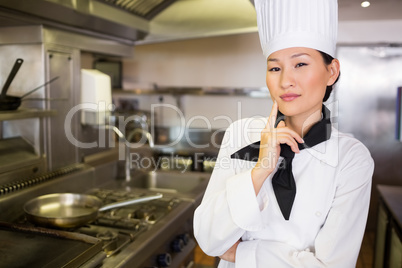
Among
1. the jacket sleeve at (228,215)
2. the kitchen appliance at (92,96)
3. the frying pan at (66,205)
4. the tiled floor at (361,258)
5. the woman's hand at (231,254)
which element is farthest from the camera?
the tiled floor at (361,258)

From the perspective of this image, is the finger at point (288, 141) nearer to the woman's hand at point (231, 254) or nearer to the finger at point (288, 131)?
the finger at point (288, 131)

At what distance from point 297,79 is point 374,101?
3487mm

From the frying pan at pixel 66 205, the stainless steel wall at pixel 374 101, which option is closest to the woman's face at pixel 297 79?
the frying pan at pixel 66 205

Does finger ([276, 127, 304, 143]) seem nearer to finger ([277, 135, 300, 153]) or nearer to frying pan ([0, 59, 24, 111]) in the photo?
finger ([277, 135, 300, 153])

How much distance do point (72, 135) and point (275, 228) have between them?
1552mm

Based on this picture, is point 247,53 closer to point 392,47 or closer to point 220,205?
point 392,47

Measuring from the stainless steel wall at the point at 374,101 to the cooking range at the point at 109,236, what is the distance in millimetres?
2797

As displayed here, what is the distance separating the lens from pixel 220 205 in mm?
1079

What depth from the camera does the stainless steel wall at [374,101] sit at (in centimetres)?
405

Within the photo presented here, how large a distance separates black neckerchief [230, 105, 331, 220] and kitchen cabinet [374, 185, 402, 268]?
4.02ft

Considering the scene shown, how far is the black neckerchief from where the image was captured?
112 cm

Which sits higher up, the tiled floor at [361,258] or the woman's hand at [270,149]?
the woman's hand at [270,149]

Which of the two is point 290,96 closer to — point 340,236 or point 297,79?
point 297,79

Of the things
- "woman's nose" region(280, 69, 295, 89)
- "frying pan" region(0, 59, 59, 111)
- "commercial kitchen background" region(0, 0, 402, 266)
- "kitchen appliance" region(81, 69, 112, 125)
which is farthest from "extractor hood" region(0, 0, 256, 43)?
"woman's nose" region(280, 69, 295, 89)
